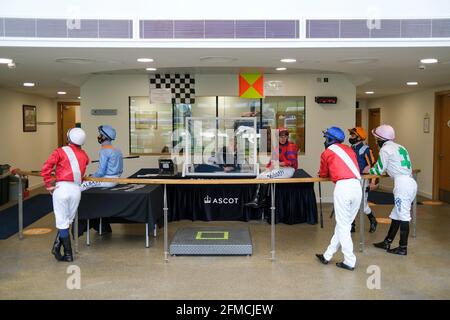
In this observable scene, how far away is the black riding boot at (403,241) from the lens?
515cm

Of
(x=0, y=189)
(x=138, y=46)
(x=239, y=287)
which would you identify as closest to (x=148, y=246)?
(x=239, y=287)

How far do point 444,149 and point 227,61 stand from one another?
5485mm

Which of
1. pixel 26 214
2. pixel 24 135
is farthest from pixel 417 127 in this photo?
pixel 24 135

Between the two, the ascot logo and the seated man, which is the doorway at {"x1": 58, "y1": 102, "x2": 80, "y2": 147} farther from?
the seated man

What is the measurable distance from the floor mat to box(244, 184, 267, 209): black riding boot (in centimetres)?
326

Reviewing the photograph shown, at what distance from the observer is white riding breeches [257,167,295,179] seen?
662 centimetres

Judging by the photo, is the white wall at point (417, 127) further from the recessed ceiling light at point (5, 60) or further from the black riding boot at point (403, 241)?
the recessed ceiling light at point (5, 60)

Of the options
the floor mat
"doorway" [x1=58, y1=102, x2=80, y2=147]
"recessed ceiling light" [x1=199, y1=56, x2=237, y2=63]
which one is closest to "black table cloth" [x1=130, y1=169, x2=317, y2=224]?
"recessed ceiling light" [x1=199, y1=56, x2=237, y2=63]

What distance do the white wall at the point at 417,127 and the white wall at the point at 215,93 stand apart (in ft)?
6.71

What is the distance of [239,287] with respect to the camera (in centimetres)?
421

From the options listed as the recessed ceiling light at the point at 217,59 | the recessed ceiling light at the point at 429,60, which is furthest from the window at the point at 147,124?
the recessed ceiling light at the point at 429,60

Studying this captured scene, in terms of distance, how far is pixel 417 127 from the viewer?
10227 mm

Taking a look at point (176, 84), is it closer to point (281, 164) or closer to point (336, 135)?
point (281, 164)

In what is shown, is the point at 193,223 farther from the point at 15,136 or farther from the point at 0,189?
the point at 15,136
